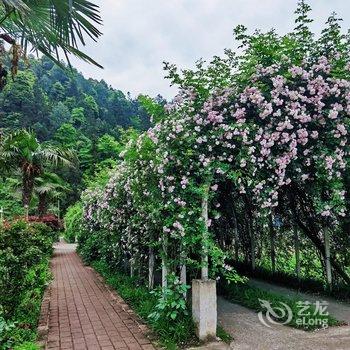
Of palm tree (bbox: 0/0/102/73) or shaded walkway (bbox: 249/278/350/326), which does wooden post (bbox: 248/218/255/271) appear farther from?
palm tree (bbox: 0/0/102/73)

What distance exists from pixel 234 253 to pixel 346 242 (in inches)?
143

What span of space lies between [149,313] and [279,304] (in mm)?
1987

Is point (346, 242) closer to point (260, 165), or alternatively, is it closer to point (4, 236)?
point (260, 165)

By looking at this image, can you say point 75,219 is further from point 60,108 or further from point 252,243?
point 60,108

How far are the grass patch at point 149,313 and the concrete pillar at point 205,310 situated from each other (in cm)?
15

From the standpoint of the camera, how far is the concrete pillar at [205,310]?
4.88m

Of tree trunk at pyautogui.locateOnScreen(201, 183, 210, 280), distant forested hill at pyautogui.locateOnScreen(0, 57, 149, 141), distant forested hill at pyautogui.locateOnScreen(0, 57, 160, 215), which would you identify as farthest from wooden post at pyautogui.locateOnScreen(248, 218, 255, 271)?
→ distant forested hill at pyautogui.locateOnScreen(0, 57, 149, 141)

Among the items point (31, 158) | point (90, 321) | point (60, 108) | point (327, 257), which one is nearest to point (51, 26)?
point (90, 321)

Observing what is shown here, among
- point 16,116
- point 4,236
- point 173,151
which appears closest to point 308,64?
point 173,151

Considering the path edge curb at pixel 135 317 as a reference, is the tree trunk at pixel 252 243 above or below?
above

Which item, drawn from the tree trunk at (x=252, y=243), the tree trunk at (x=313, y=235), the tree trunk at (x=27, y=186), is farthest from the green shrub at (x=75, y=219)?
the tree trunk at (x=313, y=235)

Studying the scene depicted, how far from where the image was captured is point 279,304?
243 inches

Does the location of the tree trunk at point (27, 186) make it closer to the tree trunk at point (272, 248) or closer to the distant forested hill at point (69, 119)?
the tree trunk at point (272, 248)

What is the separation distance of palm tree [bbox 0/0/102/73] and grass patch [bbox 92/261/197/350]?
3.38 m
